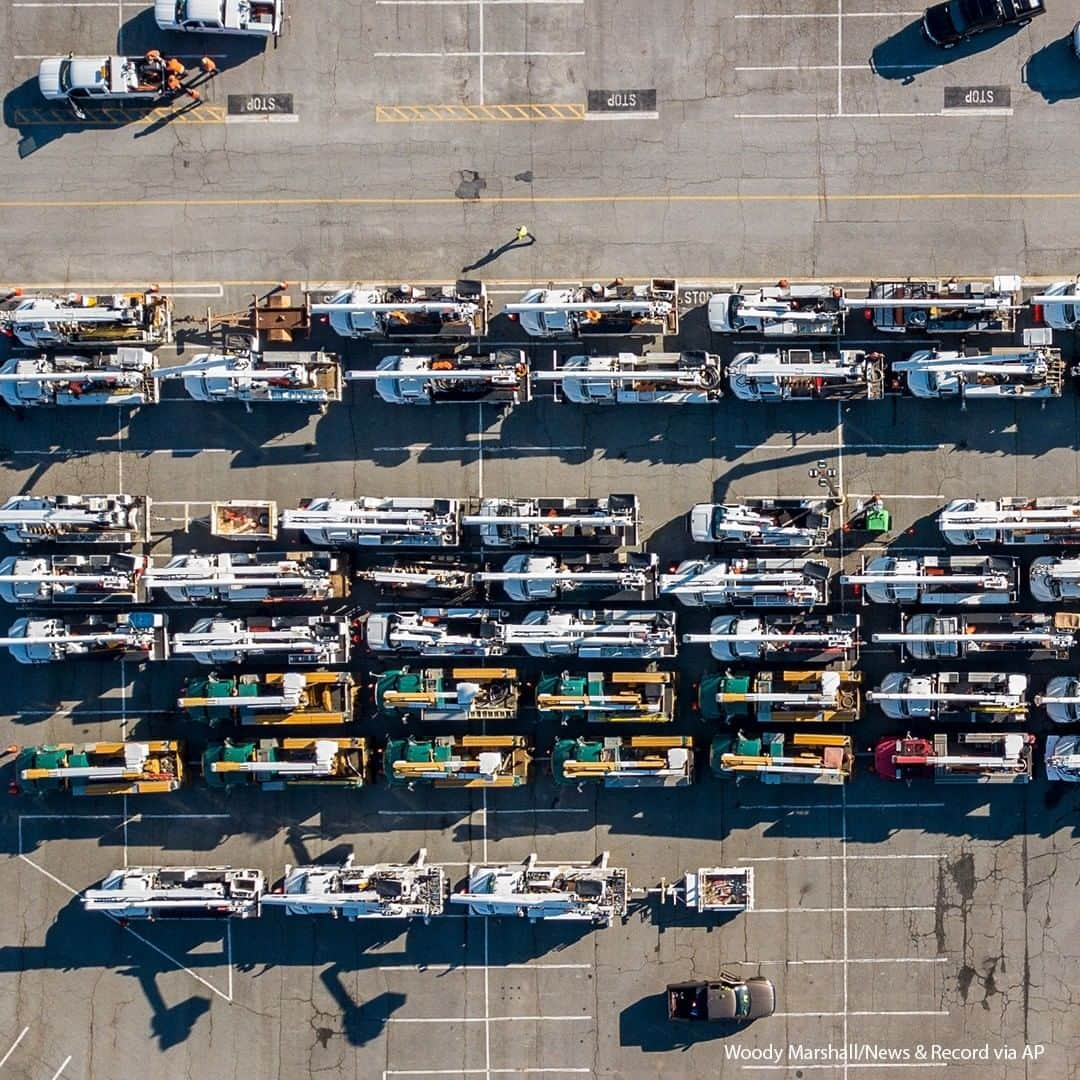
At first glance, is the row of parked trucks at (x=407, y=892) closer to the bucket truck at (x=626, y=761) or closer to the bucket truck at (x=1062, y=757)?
the bucket truck at (x=626, y=761)

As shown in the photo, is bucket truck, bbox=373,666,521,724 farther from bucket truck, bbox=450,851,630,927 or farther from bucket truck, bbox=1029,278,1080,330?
bucket truck, bbox=1029,278,1080,330

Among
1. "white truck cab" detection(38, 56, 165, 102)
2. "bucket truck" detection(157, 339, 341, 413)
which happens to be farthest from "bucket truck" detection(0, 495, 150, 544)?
"white truck cab" detection(38, 56, 165, 102)

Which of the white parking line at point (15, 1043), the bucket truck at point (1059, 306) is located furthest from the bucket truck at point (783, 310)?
the white parking line at point (15, 1043)

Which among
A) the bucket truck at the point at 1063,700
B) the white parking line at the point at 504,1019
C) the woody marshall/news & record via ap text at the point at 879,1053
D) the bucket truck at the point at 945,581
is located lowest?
the woody marshall/news & record via ap text at the point at 879,1053

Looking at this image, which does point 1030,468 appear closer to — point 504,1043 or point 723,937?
point 723,937

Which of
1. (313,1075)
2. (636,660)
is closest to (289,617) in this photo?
(636,660)

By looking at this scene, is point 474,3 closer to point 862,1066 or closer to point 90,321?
point 90,321
